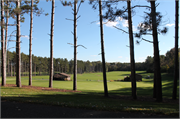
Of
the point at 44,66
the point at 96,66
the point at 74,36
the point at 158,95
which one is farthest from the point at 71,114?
the point at 96,66

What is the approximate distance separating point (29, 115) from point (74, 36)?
11501 mm

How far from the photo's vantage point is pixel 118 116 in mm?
4633

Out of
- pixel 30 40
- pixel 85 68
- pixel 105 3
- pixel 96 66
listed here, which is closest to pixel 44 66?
pixel 85 68

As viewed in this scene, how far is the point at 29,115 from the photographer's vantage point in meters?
4.73

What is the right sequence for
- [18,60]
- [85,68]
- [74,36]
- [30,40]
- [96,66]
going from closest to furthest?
[18,60]
[74,36]
[30,40]
[85,68]
[96,66]

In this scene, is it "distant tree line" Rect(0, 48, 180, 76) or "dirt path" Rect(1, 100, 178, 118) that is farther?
"distant tree line" Rect(0, 48, 180, 76)

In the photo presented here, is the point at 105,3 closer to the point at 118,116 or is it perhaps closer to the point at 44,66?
the point at 118,116

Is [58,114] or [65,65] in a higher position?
[65,65]

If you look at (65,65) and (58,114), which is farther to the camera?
(65,65)

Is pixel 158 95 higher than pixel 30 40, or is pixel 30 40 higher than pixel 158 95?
pixel 30 40

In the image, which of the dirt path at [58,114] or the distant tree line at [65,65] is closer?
the dirt path at [58,114]

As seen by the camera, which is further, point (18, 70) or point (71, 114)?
point (18, 70)

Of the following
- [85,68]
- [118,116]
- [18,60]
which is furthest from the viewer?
[85,68]

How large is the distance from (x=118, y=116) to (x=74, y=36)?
1187 centimetres
